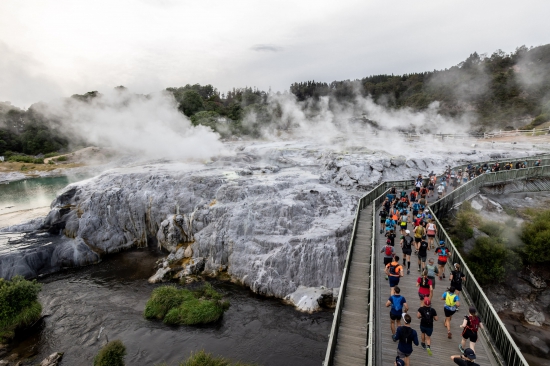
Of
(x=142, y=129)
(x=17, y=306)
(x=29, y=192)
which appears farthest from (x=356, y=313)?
(x=29, y=192)

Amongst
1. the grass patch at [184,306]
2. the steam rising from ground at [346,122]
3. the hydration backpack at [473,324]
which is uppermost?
the steam rising from ground at [346,122]

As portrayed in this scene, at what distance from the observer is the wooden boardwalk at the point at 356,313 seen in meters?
7.42

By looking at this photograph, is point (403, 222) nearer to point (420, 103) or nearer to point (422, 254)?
point (422, 254)

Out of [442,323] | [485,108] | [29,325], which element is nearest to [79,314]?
[29,325]

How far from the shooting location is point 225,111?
241ft

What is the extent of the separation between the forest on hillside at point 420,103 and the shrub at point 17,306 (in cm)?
4384

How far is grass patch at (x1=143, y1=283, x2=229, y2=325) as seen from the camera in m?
15.8

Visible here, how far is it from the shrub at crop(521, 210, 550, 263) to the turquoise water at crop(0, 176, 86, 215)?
134 ft

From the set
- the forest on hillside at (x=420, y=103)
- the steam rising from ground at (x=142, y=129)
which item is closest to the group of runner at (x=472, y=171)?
the steam rising from ground at (x=142, y=129)

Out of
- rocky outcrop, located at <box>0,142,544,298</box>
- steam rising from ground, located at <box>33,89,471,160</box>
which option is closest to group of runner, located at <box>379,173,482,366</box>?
rocky outcrop, located at <box>0,142,544,298</box>

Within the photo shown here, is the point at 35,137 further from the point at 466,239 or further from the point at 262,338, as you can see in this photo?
the point at 466,239

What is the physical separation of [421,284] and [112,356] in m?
12.0

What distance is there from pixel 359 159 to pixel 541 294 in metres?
15.5

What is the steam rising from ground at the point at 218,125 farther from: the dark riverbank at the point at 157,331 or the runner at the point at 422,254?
the runner at the point at 422,254
